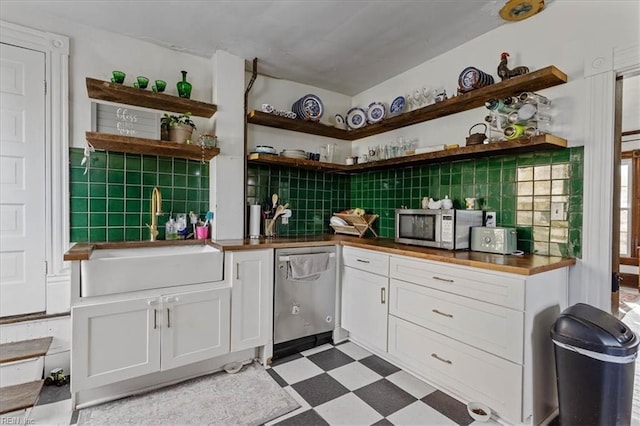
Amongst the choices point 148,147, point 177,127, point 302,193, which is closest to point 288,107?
point 302,193

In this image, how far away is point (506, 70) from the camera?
2.02 m

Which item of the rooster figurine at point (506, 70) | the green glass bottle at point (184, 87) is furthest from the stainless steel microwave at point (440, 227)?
the green glass bottle at point (184, 87)

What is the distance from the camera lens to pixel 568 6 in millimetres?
1877

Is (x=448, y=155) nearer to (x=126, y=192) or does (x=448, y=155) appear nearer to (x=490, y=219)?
(x=490, y=219)

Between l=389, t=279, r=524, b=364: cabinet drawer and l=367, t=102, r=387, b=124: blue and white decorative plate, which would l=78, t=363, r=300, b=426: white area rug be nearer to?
l=389, t=279, r=524, b=364: cabinet drawer

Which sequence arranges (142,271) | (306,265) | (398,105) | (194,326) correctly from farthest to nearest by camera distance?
(398,105) → (306,265) → (194,326) → (142,271)

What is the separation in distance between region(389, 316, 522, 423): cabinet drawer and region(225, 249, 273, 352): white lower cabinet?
90 cm

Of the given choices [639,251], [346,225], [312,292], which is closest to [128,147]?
[312,292]

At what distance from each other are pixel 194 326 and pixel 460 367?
63.6 inches

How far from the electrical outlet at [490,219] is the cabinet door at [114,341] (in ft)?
7.40

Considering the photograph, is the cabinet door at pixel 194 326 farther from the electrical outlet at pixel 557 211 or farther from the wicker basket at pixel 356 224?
the electrical outlet at pixel 557 211

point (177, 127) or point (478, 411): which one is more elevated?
point (177, 127)

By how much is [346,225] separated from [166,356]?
6.02ft

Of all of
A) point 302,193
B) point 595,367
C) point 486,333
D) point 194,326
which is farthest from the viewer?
point 302,193
